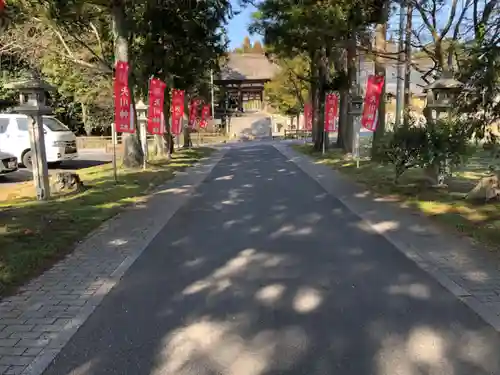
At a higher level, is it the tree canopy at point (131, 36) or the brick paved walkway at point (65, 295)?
the tree canopy at point (131, 36)

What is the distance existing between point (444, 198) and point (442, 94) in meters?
2.70

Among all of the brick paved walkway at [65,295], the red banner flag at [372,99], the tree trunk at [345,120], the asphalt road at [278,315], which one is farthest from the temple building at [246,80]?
the asphalt road at [278,315]

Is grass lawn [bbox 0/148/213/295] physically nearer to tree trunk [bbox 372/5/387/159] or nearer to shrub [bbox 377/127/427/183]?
shrub [bbox 377/127/427/183]

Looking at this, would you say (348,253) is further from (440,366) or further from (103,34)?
(103,34)

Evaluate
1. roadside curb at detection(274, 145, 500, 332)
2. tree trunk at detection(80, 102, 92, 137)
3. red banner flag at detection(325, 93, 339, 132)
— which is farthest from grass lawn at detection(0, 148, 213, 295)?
tree trunk at detection(80, 102, 92, 137)

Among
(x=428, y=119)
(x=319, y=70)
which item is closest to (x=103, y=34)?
(x=319, y=70)

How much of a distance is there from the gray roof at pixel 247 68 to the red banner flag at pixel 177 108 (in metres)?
35.8

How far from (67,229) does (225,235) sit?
7.75 feet

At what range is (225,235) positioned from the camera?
7527 mm

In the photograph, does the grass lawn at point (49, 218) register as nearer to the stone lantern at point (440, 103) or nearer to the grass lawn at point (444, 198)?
the grass lawn at point (444, 198)

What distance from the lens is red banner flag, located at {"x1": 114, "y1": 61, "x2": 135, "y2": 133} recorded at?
46.1ft

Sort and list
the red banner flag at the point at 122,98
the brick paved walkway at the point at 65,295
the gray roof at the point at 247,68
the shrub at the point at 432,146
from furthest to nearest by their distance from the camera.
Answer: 1. the gray roof at the point at 247,68
2. the red banner flag at the point at 122,98
3. the shrub at the point at 432,146
4. the brick paved walkway at the point at 65,295

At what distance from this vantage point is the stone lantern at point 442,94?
440 inches

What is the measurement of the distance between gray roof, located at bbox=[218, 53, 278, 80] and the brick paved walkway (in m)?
52.3
